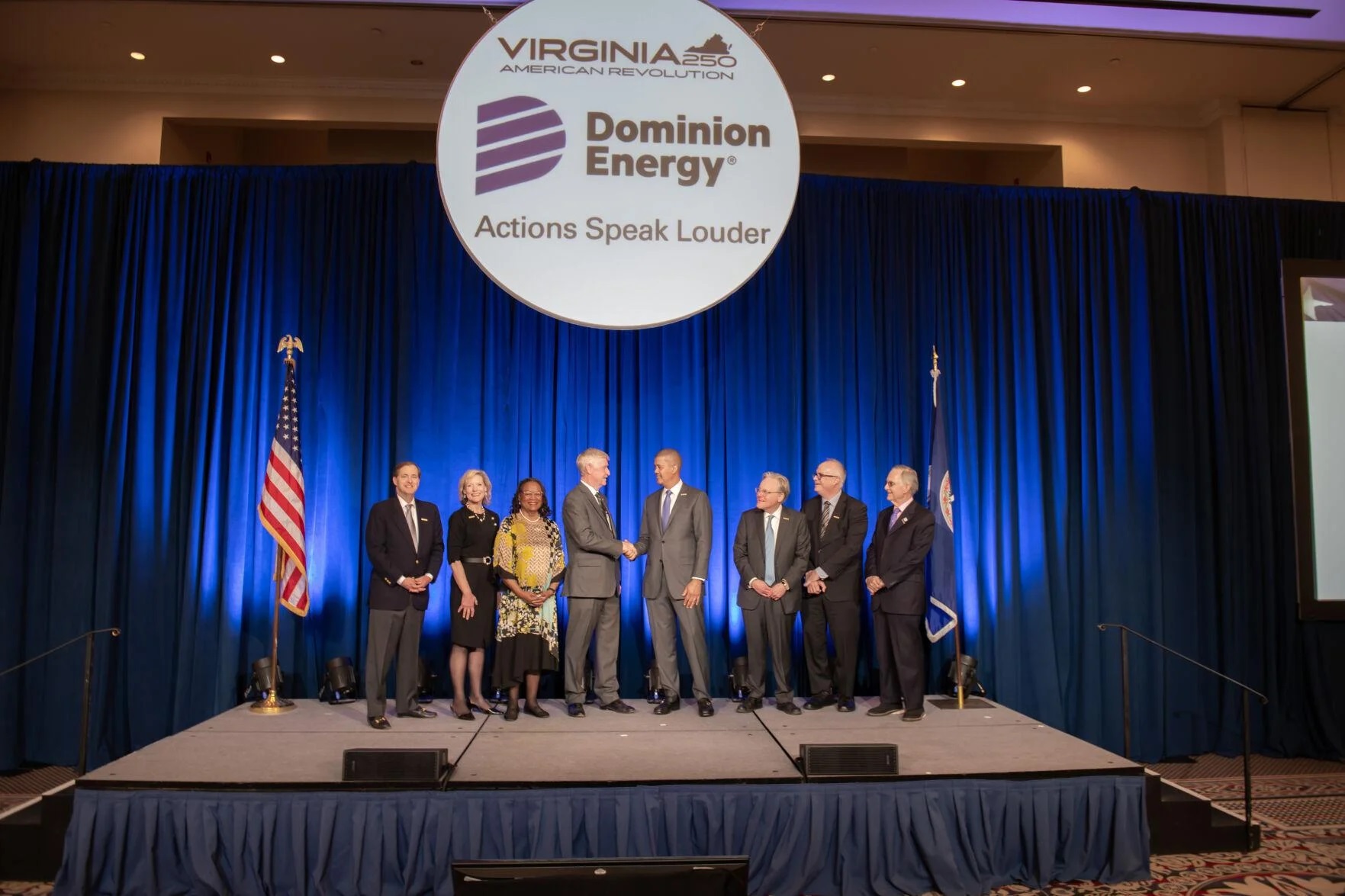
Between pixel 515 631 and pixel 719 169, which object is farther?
pixel 515 631

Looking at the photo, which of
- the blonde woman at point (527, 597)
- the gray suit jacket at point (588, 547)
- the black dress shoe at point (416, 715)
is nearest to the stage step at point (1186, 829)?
the gray suit jacket at point (588, 547)

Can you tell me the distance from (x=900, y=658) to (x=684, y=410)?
87.5 inches

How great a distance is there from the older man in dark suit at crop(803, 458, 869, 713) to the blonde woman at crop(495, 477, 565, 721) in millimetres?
1441

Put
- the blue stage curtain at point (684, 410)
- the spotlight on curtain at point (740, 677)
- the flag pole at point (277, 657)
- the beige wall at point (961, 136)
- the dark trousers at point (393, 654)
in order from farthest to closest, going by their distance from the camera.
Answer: the beige wall at point (961, 136), the blue stage curtain at point (684, 410), the spotlight on curtain at point (740, 677), the flag pole at point (277, 657), the dark trousers at point (393, 654)

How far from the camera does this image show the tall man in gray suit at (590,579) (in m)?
5.21

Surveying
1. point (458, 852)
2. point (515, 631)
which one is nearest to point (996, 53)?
point (515, 631)

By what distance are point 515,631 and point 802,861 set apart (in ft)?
6.64

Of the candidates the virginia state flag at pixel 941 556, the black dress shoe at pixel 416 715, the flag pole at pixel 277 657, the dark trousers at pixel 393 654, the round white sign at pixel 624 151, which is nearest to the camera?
the round white sign at pixel 624 151

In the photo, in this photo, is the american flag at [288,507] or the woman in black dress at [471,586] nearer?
the woman in black dress at [471,586]

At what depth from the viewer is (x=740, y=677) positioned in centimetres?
562

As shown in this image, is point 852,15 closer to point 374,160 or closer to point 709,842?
point 374,160

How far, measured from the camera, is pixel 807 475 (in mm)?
6539

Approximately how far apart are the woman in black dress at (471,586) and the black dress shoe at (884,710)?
2.06 m

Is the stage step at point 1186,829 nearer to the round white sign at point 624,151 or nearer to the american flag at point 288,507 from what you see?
the round white sign at point 624,151
